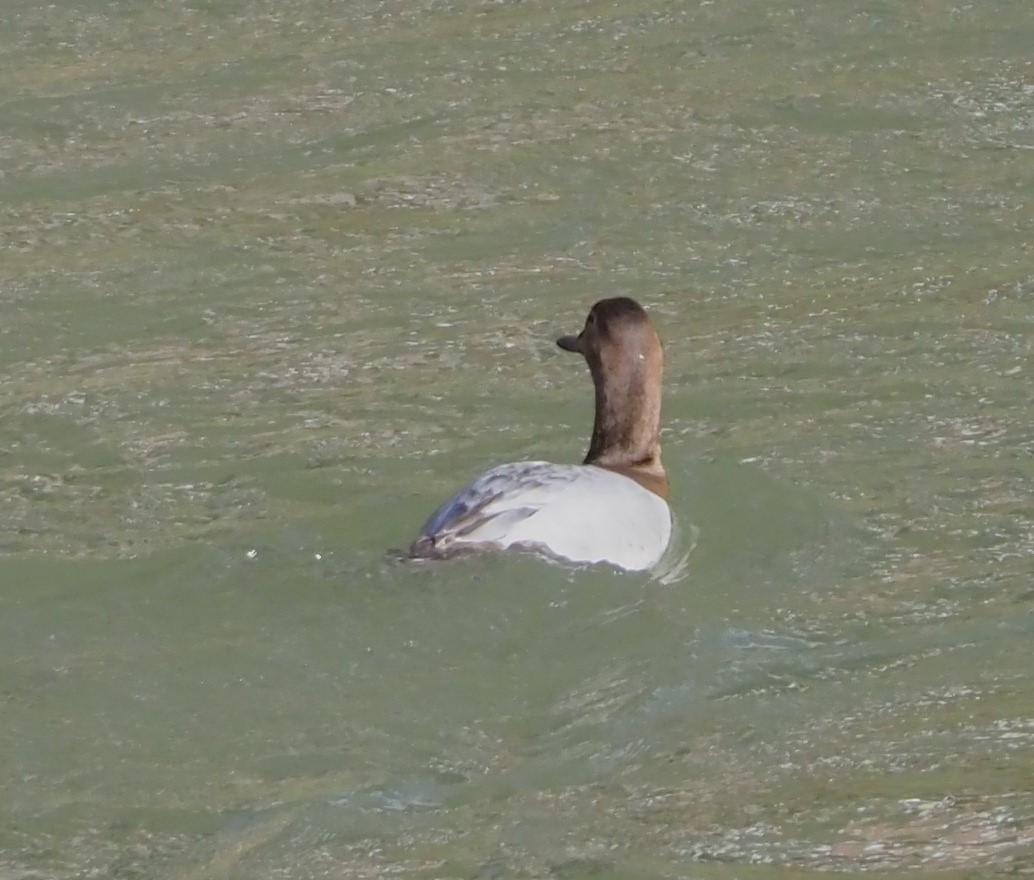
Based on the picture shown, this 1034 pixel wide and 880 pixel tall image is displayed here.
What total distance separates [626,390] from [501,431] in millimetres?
696

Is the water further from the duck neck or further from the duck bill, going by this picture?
the duck bill

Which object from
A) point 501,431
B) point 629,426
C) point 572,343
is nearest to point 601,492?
point 629,426

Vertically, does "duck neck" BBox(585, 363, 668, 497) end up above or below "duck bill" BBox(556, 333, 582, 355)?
below

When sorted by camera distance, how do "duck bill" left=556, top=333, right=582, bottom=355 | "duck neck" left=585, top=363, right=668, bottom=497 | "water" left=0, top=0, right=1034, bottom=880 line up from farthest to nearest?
1. "duck bill" left=556, top=333, right=582, bottom=355
2. "duck neck" left=585, top=363, right=668, bottom=497
3. "water" left=0, top=0, right=1034, bottom=880

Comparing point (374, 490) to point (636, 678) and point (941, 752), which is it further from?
point (941, 752)

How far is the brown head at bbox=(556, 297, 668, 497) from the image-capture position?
7.88m

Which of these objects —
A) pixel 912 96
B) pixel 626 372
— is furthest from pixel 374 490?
pixel 912 96

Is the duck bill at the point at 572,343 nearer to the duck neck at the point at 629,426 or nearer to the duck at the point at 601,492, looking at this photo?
the duck at the point at 601,492

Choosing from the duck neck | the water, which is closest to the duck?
the duck neck

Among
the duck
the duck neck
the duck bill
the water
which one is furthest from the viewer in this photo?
the duck bill

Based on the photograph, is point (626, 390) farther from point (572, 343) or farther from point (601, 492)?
point (601, 492)

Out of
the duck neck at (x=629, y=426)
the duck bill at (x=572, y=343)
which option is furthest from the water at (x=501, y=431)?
the duck bill at (x=572, y=343)

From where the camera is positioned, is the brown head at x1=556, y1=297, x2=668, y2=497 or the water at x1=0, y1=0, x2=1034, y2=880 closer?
the water at x1=0, y1=0, x2=1034, y2=880

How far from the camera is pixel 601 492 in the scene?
714cm
